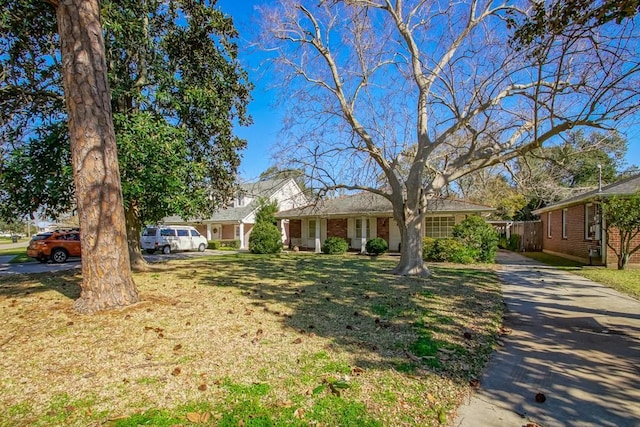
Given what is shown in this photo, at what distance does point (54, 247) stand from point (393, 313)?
18897 millimetres

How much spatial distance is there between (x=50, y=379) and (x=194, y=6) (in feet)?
35.1

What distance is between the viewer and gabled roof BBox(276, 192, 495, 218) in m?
19.1

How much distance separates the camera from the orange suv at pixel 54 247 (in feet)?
57.8

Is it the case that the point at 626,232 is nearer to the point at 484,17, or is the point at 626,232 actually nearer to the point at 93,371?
the point at 484,17

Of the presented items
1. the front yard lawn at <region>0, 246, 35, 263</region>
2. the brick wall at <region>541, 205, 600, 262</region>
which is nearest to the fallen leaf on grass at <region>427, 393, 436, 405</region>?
the brick wall at <region>541, 205, 600, 262</region>

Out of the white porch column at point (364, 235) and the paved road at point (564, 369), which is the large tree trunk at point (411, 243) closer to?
the paved road at point (564, 369)

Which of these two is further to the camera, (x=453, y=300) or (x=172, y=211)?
(x=172, y=211)

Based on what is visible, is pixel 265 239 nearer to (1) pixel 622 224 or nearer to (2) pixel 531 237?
(1) pixel 622 224

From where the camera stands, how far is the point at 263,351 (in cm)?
402

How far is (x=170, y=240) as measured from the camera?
24656 mm

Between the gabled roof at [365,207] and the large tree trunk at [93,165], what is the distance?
13.0 meters

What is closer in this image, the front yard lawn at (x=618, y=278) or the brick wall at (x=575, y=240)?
the front yard lawn at (x=618, y=278)

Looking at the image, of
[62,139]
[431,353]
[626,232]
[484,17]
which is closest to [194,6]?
[62,139]

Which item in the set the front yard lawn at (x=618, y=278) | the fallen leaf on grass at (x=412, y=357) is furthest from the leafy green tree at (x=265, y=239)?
the fallen leaf on grass at (x=412, y=357)
